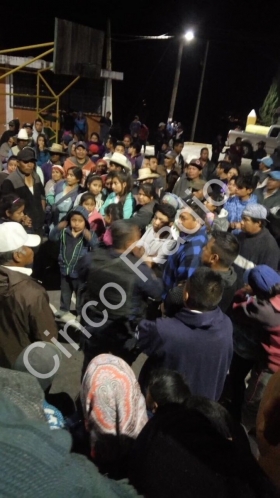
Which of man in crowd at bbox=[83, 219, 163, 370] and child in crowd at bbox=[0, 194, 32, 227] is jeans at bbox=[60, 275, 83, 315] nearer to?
child in crowd at bbox=[0, 194, 32, 227]

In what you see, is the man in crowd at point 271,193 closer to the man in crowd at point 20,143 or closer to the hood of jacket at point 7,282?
the hood of jacket at point 7,282

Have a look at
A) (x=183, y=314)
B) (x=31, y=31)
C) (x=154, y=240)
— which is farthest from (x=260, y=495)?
(x=31, y=31)

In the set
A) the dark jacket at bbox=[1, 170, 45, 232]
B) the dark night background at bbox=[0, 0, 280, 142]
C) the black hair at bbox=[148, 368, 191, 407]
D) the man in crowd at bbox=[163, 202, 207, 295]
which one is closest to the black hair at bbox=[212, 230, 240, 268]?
the man in crowd at bbox=[163, 202, 207, 295]

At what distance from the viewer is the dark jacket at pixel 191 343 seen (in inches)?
93.3

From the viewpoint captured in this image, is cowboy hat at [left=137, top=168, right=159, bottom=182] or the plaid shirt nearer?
the plaid shirt

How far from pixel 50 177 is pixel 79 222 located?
2.90 m

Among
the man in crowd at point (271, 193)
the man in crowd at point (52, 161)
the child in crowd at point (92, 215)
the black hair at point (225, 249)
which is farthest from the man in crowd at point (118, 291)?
the man in crowd at point (52, 161)

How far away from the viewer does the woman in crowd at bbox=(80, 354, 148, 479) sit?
188 cm

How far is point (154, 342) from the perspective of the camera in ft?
7.98

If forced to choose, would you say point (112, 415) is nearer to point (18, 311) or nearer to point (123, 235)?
point (18, 311)

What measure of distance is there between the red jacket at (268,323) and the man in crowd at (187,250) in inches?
31.9

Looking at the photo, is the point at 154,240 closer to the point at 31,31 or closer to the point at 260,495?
the point at 260,495

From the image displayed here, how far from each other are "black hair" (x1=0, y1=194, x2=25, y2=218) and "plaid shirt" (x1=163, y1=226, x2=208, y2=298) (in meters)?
1.80

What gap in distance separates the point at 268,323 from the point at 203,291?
0.74 meters
